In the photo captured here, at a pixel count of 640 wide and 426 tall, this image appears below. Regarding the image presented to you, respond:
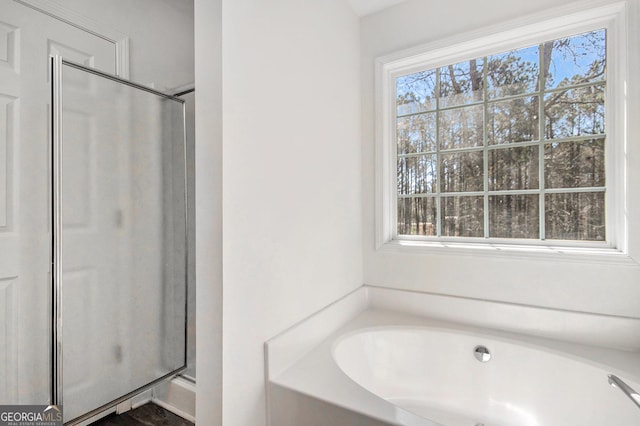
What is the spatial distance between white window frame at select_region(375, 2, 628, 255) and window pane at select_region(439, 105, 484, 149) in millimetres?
292

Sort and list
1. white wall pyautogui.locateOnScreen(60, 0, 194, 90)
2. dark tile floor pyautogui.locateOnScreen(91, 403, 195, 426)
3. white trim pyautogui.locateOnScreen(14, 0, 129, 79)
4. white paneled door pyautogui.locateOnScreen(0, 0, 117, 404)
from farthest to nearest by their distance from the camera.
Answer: white wall pyautogui.locateOnScreen(60, 0, 194, 90) < dark tile floor pyautogui.locateOnScreen(91, 403, 195, 426) < white trim pyautogui.locateOnScreen(14, 0, 129, 79) < white paneled door pyautogui.locateOnScreen(0, 0, 117, 404)

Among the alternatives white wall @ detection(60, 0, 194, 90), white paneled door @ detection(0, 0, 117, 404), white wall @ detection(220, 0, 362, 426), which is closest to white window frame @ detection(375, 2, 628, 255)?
white wall @ detection(220, 0, 362, 426)

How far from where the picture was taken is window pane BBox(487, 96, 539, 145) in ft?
5.71

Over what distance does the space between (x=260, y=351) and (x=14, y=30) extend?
5.41 feet

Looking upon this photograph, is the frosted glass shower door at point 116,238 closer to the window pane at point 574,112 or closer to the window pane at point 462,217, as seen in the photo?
the window pane at point 462,217

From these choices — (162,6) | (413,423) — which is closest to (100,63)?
(162,6)

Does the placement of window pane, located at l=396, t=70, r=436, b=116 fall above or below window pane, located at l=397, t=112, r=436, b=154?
above

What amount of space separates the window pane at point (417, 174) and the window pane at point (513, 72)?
0.50 metres

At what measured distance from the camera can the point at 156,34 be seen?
1830mm

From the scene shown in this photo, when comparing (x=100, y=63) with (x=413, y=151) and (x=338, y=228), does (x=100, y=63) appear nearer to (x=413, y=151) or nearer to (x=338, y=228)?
(x=338, y=228)

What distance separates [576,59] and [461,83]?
54cm

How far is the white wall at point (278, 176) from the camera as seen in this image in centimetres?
108

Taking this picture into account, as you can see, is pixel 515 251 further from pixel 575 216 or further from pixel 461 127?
pixel 461 127

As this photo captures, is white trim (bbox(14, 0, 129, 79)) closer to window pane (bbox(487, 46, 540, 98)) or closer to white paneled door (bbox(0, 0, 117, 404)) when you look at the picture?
white paneled door (bbox(0, 0, 117, 404))
